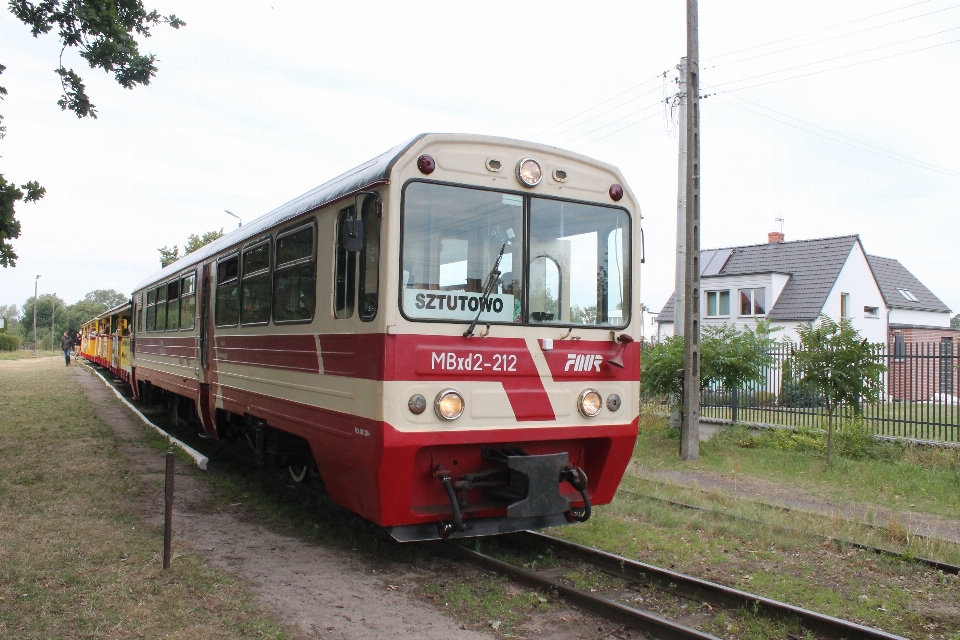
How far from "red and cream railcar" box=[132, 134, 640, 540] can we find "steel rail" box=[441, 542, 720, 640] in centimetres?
34

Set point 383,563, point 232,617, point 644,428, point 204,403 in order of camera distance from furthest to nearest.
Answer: point 644,428
point 204,403
point 383,563
point 232,617

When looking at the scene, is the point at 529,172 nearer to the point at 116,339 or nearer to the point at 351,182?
the point at 351,182

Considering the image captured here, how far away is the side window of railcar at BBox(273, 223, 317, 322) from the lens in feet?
21.4

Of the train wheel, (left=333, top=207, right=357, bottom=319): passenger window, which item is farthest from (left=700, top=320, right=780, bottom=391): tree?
(left=333, top=207, right=357, bottom=319): passenger window

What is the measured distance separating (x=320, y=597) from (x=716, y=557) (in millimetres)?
3148

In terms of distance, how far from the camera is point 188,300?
11.5 metres

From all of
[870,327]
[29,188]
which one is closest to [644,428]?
[29,188]

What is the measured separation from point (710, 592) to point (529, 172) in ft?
10.7

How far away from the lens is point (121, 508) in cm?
766

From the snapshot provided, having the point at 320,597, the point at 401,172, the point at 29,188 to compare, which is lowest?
the point at 320,597

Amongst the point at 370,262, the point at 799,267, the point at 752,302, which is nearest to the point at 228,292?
the point at 370,262

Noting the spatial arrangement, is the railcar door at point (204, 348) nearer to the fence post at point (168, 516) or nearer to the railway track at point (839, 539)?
the fence post at point (168, 516)

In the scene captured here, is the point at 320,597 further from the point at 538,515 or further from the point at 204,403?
the point at 204,403

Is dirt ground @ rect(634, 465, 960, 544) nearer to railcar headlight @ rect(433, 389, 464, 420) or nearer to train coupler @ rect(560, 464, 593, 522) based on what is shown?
train coupler @ rect(560, 464, 593, 522)
